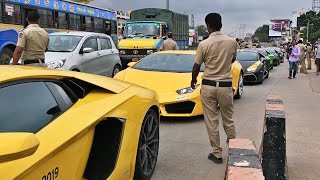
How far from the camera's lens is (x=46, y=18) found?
16516mm

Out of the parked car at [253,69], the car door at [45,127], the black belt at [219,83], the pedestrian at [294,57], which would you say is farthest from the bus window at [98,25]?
the car door at [45,127]

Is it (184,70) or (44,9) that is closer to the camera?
(184,70)

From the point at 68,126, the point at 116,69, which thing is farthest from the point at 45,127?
the point at 116,69

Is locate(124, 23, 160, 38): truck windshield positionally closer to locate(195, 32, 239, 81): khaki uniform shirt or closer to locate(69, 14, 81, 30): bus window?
locate(69, 14, 81, 30): bus window

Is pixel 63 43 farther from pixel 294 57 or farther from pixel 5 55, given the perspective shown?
pixel 294 57

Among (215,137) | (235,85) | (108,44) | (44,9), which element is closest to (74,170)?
(215,137)

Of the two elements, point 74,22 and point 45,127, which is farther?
point 74,22

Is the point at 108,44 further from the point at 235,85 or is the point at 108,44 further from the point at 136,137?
the point at 136,137

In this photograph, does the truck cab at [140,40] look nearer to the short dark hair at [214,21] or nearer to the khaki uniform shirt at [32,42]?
the khaki uniform shirt at [32,42]

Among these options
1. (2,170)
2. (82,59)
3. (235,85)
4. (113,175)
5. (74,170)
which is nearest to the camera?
(2,170)

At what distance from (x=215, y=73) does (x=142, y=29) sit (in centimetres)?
1487

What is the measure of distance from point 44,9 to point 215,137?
13131mm

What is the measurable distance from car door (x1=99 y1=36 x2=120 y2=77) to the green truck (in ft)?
14.5

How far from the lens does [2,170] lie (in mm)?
2045
